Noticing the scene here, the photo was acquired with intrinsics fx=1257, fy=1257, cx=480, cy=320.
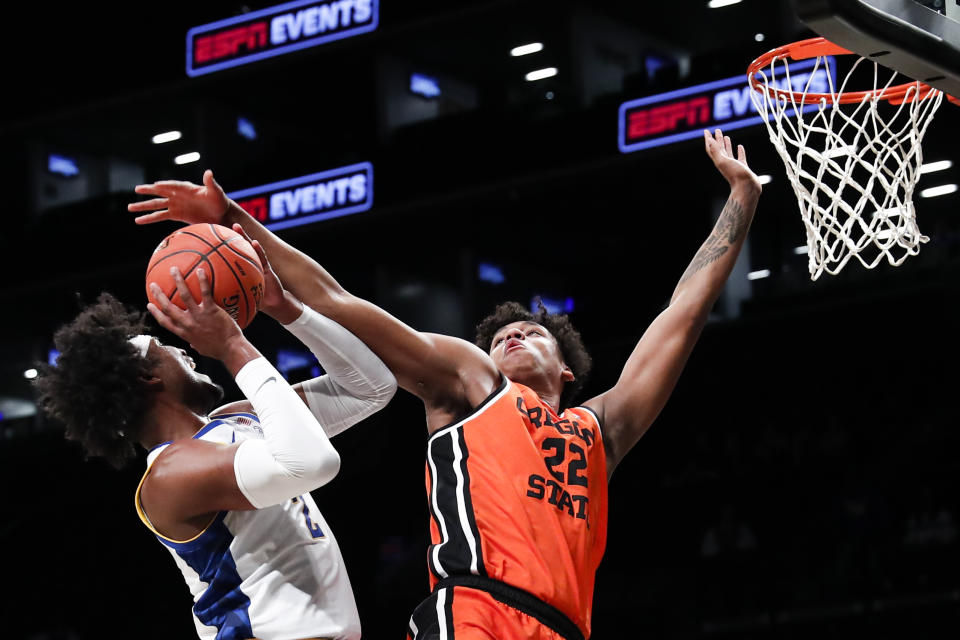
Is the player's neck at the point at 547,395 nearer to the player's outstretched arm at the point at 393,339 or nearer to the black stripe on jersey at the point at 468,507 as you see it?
the player's outstretched arm at the point at 393,339

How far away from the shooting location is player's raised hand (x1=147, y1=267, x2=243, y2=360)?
2969mm

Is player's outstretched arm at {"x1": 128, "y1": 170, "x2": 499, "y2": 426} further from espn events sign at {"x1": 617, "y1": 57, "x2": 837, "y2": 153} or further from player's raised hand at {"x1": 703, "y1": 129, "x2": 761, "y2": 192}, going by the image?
espn events sign at {"x1": 617, "y1": 57, "x2": 837, "y2": 153}

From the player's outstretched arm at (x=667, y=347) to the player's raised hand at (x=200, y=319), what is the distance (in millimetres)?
1152

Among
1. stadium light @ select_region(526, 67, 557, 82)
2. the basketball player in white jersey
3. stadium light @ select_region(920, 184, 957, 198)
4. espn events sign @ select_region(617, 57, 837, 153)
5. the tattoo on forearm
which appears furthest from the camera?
stadium light @ select_region(526, 67, 557, 82)

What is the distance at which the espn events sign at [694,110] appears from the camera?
9.24 m

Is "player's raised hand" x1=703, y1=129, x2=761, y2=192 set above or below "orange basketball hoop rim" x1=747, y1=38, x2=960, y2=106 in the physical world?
below

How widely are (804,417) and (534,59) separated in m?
5.10

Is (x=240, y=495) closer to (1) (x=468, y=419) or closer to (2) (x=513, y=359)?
(1) (x=468, y=419)

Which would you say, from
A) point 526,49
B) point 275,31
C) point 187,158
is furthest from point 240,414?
point 187,158

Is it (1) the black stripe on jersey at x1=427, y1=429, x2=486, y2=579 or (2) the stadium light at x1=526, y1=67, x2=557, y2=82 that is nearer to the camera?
(1) the black stripe on jersey at x1=427, y1=429, x2=486, y2=579

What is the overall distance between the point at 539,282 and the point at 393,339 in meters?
11.0

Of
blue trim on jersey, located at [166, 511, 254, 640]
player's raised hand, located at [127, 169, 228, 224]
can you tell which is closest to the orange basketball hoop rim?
player's raised hand, located at [127, 169, 228, 224]

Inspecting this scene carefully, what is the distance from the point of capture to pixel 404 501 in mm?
13000

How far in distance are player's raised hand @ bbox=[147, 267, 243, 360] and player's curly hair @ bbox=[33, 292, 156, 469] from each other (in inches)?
11.5
